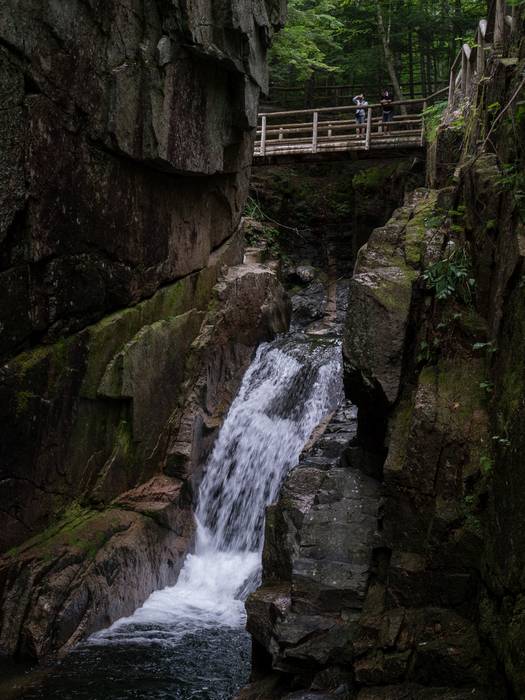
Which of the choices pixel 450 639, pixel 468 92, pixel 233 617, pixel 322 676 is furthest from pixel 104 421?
pixel 468 92

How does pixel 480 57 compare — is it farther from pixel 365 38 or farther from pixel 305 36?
pixel 365 38

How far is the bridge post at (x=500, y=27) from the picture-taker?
364 inches

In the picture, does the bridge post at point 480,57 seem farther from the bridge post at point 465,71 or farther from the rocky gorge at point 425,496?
the rocky gorge at point 425,496

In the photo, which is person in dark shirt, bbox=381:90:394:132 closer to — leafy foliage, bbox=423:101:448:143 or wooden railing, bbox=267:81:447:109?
leafy foliage, bbox=423:101:448:143

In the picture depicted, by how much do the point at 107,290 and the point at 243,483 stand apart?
12.9ft

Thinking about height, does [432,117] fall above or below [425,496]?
above

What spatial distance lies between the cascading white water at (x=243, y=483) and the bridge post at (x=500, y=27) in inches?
244

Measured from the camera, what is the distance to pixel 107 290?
36.1 ft

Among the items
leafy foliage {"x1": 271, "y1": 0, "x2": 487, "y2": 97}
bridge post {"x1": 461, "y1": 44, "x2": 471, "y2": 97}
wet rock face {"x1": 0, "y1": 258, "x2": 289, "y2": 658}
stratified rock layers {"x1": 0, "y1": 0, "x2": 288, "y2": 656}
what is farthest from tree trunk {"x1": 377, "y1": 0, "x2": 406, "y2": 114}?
wet rock face {"x1": 0, "y1": 258, "x2": 289, "y2": 658}

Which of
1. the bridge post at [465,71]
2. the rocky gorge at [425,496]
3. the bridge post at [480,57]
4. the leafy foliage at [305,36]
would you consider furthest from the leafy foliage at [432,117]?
the rocky gorge at [425,496]

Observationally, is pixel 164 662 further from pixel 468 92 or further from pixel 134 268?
pixel 468 92

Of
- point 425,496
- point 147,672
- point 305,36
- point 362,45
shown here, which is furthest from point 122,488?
point 362,45

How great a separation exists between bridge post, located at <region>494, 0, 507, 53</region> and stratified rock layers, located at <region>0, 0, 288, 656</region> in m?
4.10

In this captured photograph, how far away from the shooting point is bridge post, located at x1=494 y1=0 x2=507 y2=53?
923cm
